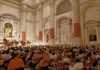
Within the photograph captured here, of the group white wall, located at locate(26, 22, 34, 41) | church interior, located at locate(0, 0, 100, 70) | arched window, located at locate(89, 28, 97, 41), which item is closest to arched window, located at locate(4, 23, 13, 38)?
church interior, located at locate(0, 0, 100, 70)

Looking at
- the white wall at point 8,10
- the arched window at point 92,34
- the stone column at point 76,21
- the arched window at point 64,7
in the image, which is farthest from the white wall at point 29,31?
the arched window at point 92,34

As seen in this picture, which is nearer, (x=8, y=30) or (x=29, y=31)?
(x=8, y=30)

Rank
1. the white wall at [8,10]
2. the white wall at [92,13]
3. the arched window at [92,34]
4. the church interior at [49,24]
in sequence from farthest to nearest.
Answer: the white wall at [8,10]
the church interior at [49,24]
the arched window at [92,34]
the white wall at [92,13]

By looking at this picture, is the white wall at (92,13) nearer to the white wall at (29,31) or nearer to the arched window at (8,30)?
the white wall at (29,31)

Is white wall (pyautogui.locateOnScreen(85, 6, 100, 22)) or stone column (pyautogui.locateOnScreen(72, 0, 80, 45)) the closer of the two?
white wall (pyautogui.locateOnScreen(85, 6, 100, 22))

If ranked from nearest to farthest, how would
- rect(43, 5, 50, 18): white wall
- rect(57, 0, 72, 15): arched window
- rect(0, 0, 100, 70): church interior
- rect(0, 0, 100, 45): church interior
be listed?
rect(0, 0, 100, 70): church interior → rect(0, 0, 100, 45): church interior → rect(57, 0, 72, 15): arched window → rect(43, 5, 50, 18): white wall

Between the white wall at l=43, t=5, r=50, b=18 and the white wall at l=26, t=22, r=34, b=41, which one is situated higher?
the white wall at l=43, t=5, r=50, b=18

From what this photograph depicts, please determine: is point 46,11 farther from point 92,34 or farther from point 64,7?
point 92,34

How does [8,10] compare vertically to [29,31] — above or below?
above

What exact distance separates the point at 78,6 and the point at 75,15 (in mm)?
1371

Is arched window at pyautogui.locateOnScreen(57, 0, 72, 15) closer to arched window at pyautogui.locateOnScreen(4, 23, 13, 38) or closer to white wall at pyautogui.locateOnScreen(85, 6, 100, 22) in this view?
white wall at pyautogui.locateOnScreen(85, 6, 100, 22)

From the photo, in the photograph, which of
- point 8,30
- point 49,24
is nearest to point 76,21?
point 49,24

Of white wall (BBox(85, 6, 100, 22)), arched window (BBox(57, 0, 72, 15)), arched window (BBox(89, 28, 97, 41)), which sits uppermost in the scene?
arched window (BBox(57, 0, 72, 15))

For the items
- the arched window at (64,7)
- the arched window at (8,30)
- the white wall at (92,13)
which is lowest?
the arched window at (8,30)
